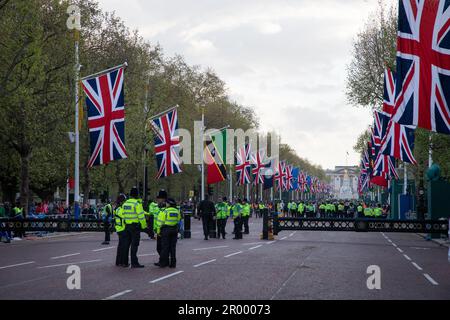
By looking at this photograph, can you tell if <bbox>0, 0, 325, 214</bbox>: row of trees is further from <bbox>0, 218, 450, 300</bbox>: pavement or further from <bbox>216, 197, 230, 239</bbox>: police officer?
<bbox>0, 218, 450, 300</bbox>: pavement

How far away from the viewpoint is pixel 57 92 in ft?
124

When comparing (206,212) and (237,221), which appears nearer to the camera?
(206,212)

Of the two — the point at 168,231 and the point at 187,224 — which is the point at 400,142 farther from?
the point at 168,231

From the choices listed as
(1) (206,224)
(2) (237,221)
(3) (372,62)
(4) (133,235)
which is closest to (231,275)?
(4) (133,235)

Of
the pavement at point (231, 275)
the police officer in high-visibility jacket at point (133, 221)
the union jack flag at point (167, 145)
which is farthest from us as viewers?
the union jack flag at point (167, 145)

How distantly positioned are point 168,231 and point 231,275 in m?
2.41

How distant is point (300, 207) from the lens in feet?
217

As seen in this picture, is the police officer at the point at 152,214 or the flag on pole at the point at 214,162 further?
the flag on pole at the point at 214,162

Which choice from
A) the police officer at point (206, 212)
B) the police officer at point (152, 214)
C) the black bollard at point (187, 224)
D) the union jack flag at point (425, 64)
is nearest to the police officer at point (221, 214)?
the police officer at point (206, 212)

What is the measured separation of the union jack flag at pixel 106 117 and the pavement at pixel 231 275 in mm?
3437

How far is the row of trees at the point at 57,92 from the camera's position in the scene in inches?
1243

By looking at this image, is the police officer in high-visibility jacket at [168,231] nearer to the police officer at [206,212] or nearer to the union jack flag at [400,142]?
the police officer at [206,212]

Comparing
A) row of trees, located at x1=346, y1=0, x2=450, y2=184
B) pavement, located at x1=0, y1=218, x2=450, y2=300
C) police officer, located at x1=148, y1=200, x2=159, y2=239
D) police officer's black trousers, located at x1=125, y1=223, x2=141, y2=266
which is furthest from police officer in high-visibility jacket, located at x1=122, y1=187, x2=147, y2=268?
row of trees, located at x1=346, y1=0, x2=450, y2=184

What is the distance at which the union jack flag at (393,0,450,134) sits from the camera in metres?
17.0
